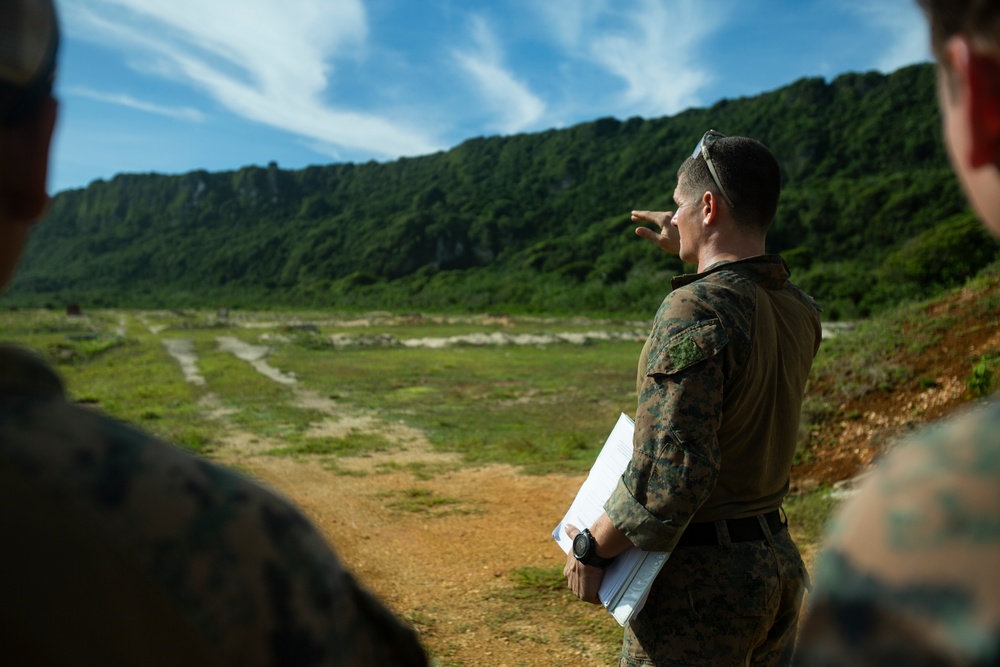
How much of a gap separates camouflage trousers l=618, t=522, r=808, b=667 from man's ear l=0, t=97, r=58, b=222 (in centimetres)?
163

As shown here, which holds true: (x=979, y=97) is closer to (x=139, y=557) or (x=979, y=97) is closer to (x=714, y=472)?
(x=139, y=557)

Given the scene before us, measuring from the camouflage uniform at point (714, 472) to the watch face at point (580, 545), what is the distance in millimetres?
119

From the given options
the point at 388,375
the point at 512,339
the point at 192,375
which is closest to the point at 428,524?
the point at 388,375

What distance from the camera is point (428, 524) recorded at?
646 centimetres

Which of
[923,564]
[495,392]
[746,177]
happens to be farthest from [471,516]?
[495,392]

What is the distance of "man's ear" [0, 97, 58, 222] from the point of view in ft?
2.65

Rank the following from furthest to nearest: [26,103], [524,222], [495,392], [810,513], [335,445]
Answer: [524,222] < [495,392] < [335,445] < [810,513] < [26,103]

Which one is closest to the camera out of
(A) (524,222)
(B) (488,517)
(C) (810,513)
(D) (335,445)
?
(C) (810,513)

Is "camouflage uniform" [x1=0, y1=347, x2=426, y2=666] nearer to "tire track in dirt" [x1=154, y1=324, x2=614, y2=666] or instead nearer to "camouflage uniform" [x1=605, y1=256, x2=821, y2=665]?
"camouflage uniform" [x1=605, y1=256, x2=821, y2=665]

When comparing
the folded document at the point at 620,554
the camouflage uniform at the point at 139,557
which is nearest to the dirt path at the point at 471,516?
the folded document at the point at 620,554

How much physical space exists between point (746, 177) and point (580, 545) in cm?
105

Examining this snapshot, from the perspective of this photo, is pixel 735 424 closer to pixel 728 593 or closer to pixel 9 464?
pixel 728 593

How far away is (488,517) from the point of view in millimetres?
6676

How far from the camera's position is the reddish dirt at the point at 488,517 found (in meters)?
4.49
